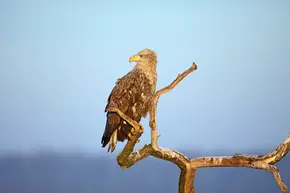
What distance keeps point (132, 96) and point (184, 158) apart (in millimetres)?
594

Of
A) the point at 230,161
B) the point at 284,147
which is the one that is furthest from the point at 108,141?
the point at 284,147

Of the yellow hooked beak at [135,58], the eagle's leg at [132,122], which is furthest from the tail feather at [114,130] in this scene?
the yellow hooked beak at [135,58]

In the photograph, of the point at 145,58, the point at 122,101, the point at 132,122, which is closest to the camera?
the point at 132,122

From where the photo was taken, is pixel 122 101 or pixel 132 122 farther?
pixel 122 101

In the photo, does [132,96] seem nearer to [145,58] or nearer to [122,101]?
[122,101]

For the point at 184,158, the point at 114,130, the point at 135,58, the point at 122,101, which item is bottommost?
the point at 184,158

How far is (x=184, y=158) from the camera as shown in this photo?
3418mm

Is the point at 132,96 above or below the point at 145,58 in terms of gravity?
below

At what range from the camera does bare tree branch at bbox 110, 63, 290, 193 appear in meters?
3.26

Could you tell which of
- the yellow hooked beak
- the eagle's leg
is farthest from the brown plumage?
the eagle's leg

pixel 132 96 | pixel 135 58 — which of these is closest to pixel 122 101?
pixel 132 96

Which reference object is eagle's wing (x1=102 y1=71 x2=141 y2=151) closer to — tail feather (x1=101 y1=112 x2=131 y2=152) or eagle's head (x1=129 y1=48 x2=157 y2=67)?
tail feather (x1=101 y1=112 x2=131 y2=152)

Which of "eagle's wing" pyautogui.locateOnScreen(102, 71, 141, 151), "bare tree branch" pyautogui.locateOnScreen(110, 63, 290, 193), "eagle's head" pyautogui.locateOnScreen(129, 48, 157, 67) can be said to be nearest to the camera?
"bare tree branch" pyautogui.locateOnScreen(110, 63, 290, 193)

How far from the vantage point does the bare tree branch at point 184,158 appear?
3.26 metres
